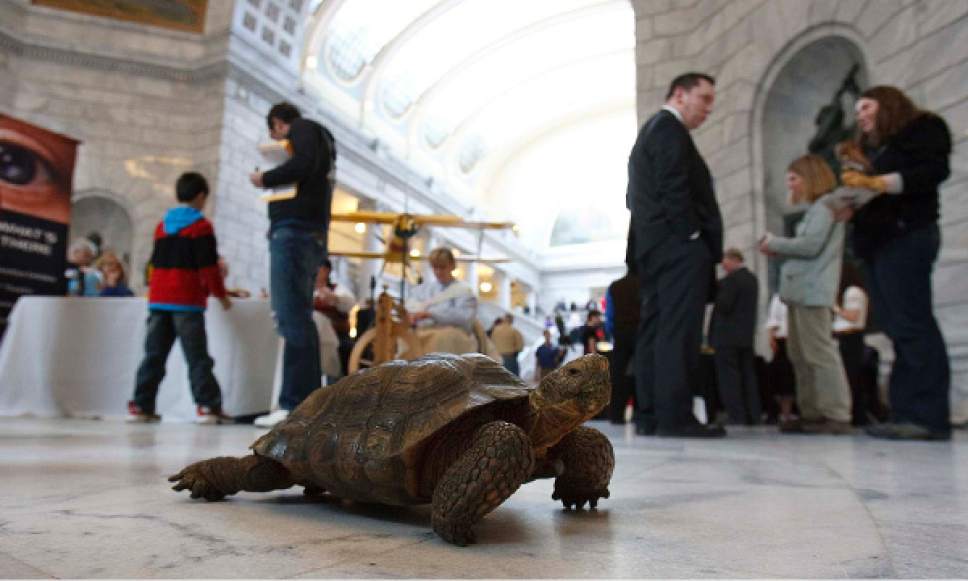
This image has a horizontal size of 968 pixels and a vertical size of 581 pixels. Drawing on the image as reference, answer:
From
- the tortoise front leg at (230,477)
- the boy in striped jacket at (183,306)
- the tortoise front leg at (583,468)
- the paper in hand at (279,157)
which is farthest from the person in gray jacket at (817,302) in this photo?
the boy in striped jacket at (183,306)

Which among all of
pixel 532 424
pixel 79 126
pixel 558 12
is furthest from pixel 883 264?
pixel 558 12

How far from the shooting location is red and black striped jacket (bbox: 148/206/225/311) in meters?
4.80

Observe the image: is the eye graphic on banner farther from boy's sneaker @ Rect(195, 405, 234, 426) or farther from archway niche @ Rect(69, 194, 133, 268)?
archway niche @ Rect(69, 194, 133, 268)

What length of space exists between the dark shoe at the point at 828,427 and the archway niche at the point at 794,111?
3426mm

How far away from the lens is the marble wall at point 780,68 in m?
5.50

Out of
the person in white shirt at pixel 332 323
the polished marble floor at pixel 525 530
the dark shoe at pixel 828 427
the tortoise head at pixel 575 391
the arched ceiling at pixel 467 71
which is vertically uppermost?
the arched ceiling at pixel 467 71

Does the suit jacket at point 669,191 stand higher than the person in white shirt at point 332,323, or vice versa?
the suit jacket at point 669,191

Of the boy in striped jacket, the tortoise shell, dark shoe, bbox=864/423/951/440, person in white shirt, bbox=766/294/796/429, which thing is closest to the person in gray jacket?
dark shoe, bbox=864/423/951/440

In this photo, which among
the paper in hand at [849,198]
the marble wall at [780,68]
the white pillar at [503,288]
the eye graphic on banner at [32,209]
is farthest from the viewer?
the white pillar at [503,288]

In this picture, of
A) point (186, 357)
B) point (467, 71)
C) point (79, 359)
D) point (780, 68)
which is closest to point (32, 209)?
point (79, 359)

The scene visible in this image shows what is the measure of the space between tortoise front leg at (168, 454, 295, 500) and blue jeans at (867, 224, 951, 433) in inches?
142

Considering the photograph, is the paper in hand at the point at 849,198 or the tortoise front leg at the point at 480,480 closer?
the tortoise front leg at the point at 480,480

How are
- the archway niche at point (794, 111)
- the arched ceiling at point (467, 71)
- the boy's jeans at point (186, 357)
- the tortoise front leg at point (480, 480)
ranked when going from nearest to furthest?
the tortoise front leg at point (480, 480) → the boy's jeans at point (186, 357) → the archway niche at point (794, 111) → the arched ceiling at point (467, 71)

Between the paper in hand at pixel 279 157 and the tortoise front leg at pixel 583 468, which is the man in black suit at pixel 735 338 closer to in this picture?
the paper in hand at pixel 279 157
